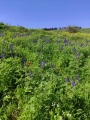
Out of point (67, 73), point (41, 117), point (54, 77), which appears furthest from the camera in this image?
point (67, 73)

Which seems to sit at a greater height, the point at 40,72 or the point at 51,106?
the point at 40,72

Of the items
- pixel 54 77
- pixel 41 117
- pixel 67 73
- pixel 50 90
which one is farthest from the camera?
pixel 67 73

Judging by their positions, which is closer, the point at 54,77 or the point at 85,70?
the point at 54,77

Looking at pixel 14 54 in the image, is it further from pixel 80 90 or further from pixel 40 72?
pixel 80 90

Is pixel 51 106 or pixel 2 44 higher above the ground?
pixel 2 44

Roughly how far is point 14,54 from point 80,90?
2.93 meters

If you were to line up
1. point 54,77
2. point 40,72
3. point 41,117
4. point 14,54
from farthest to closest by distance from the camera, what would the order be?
point 14,54 < point 40,72 < point 54,77 < point 41,117

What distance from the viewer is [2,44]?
24.0 feet

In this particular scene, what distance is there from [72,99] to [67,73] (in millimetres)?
1576

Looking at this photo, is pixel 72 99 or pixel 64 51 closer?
pixel 72 99

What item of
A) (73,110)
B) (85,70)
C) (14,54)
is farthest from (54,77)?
(14,54)

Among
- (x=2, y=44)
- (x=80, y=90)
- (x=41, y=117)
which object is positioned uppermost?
(x=2, y=44)

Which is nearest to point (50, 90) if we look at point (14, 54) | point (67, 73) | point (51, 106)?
point (51, 106)

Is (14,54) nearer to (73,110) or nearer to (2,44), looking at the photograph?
(2,44)
